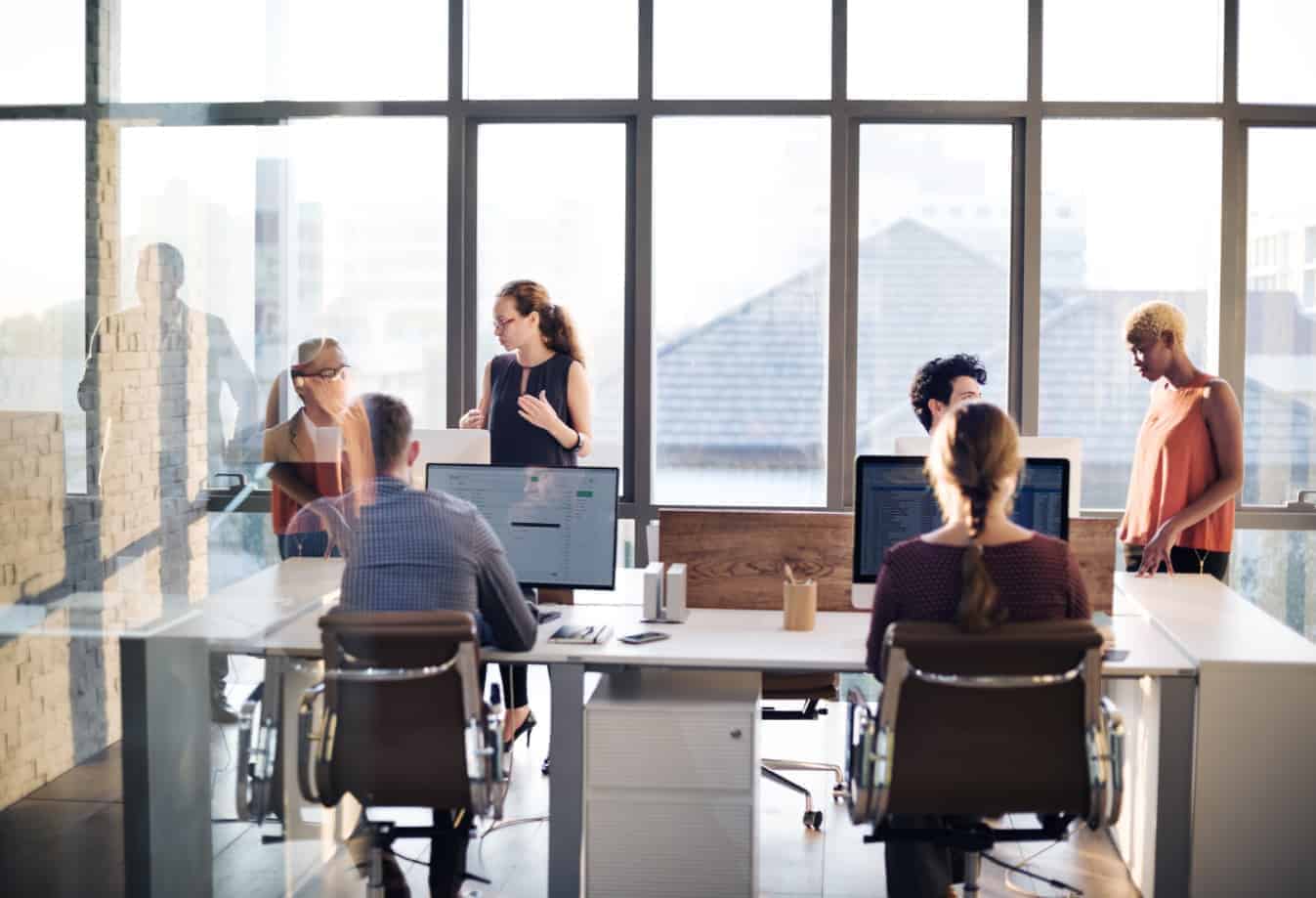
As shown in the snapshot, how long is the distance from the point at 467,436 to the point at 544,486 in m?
0.43

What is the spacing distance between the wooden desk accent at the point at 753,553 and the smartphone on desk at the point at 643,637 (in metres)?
0.36

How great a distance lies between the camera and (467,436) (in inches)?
169

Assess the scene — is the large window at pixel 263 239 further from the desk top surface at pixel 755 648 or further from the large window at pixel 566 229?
the large window at pixel 566 229

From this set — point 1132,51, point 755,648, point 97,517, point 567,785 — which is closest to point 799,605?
point 755,648

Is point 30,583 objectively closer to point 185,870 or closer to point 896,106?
point 185,870

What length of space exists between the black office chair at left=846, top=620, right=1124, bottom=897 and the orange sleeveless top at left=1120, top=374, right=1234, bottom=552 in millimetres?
1858

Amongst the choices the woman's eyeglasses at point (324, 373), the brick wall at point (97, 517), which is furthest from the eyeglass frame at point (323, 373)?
the brick wall at point (97, 517)

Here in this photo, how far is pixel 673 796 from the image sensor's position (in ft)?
11.5

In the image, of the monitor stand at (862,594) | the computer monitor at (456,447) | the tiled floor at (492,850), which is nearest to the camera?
the tiled floor at (492,850)

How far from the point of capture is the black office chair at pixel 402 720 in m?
2.95

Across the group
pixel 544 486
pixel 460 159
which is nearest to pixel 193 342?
pixel 544 486

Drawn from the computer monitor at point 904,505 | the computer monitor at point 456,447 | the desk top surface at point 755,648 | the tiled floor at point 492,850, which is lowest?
the tiled floor at point 492,850

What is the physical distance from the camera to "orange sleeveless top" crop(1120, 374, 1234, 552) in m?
4.68

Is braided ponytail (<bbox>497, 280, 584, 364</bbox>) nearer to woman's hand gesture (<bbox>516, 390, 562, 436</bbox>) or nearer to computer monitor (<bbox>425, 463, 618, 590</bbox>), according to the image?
woman's hand gesture (<bbox>516, 390, 562, 436</bbox>)
